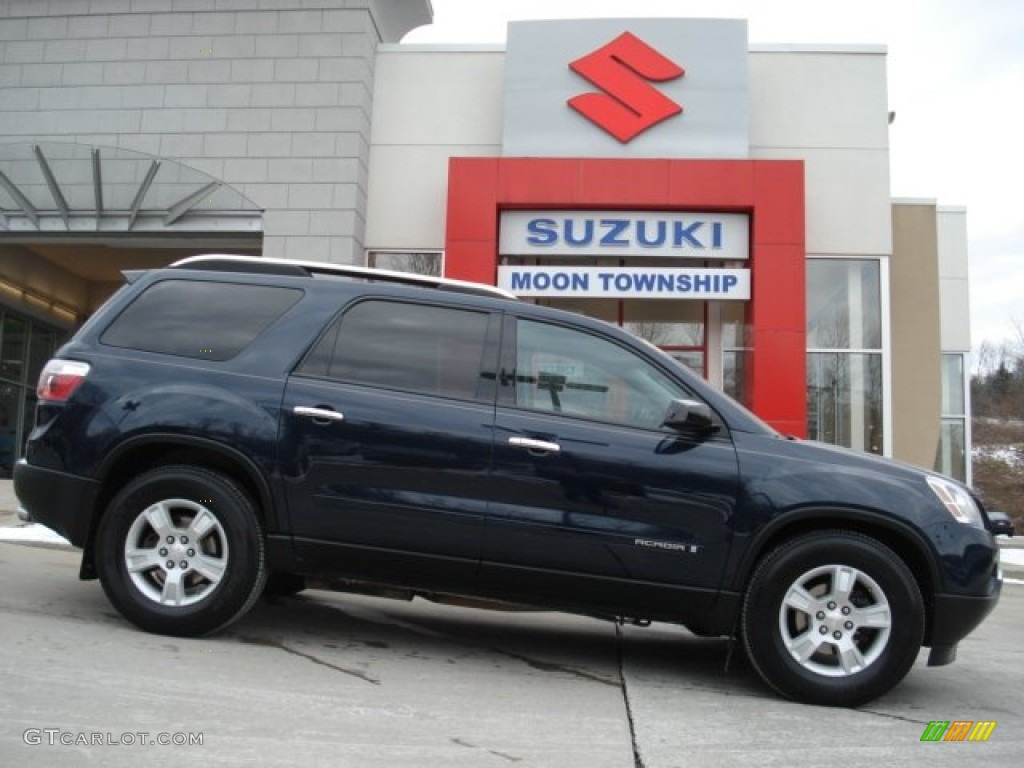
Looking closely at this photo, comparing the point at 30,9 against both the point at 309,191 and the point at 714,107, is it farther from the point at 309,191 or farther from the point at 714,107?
the point at 714,107

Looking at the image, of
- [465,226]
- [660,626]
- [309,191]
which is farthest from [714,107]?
[660,626]

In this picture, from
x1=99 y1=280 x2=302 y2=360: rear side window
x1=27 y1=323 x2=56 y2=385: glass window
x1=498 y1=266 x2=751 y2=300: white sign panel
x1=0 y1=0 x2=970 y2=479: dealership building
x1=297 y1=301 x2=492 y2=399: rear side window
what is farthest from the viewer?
x1=27 y1=323 x2=56 y2=385: glass window

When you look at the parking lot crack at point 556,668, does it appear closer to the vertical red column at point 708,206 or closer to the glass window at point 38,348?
the vertical red column at point 708,206

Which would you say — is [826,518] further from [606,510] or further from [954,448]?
[954,448]

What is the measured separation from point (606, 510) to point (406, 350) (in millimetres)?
1299

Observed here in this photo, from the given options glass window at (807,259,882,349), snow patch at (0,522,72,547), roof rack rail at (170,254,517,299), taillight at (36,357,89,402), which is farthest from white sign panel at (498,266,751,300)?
taillight at (36,357,89,402)

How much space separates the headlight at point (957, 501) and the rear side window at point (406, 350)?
2.20m

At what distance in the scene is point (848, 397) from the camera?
13469 millimetres

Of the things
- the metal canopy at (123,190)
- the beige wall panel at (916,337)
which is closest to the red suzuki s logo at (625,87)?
the beige wall panel at (916,337)

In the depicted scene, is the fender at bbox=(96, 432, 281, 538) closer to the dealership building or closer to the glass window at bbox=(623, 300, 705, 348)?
the dealership building

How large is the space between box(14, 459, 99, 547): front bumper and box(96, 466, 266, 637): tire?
0.11 metres

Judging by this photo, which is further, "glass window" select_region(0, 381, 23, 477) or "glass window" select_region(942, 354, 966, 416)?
"glass window" select_region(0, 381, 23, 477)

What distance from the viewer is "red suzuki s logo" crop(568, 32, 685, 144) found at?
13.5 m

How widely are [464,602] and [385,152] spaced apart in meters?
11.0
